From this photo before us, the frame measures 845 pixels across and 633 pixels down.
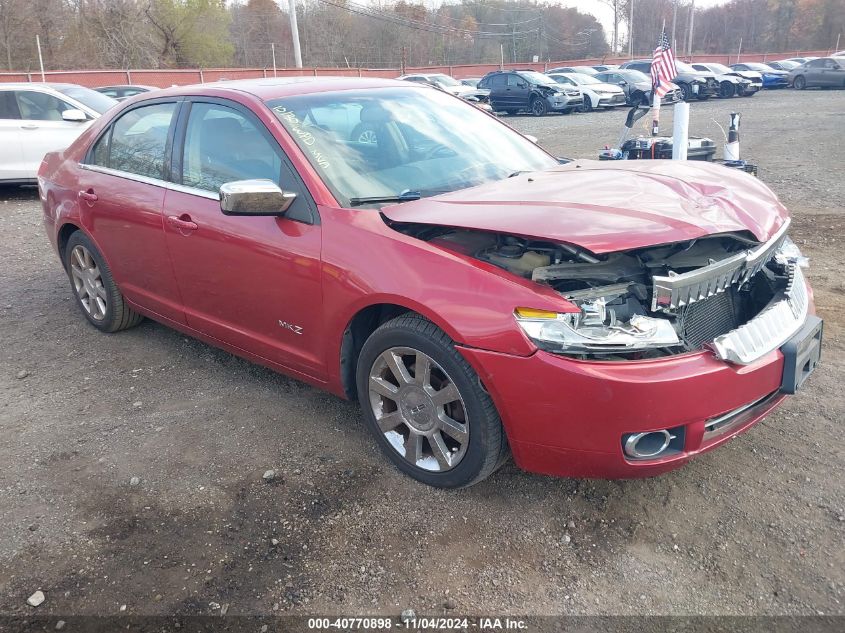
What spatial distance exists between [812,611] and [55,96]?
11.3 meters

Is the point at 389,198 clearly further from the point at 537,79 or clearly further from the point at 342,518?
the point at 537,79

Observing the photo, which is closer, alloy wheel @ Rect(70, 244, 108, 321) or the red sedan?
the red sedan

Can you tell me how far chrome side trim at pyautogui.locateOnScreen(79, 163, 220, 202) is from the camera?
12.2ft

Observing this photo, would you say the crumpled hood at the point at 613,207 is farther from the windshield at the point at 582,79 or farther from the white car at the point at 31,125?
the windshield at the point at 582,79

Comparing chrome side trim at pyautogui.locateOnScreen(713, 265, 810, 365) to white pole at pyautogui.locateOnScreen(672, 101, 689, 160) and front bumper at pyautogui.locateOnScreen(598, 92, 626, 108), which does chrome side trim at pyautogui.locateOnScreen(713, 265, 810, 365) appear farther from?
front bumper at pyautogui.locateOnScreen(598, 92, 626, 108)

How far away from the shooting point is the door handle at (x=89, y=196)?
4.55m

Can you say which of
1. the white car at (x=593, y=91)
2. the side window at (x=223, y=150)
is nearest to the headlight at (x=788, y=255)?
the side window at (x=223, y=150)

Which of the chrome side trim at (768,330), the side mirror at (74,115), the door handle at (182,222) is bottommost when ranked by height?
the chrome side trim at (768,330)

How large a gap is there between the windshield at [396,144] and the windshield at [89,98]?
28.6ft

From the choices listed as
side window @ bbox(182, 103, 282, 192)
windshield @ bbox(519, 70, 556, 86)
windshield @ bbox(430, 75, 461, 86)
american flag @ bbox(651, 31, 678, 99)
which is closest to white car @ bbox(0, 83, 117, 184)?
side window @ bbox(182, 103, 282, 192)

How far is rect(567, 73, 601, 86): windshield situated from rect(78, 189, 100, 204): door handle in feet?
74.4

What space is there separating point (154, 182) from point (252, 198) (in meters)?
1.32

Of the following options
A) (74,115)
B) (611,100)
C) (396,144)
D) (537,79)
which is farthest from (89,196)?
(611,100)

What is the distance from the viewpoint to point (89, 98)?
1127 cm
